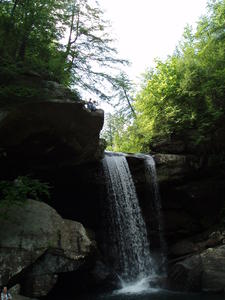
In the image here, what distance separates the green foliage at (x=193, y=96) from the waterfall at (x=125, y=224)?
3.65 metres

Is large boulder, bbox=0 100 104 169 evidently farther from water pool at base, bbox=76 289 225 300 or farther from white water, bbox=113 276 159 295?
white water, bbox=113 276 159 295

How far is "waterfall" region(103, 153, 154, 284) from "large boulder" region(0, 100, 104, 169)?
236 centimetres

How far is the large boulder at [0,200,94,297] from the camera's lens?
24.8 feet

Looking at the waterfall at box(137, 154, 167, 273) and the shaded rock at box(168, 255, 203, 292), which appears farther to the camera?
the waterfall at box(137, 154, 167, 273)

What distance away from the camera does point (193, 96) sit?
16.4m

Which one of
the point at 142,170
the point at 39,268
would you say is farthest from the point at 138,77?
the point at 39,268

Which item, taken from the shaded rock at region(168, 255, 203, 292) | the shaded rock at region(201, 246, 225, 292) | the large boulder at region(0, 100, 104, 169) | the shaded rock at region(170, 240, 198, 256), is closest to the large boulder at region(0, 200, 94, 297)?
the large boulder at region(0, 100, 104, 169)

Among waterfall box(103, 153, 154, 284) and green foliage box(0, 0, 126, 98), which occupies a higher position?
green foliage box(0, 0, 126, 98)

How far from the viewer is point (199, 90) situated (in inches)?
647

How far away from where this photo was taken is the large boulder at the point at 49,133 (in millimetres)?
9258

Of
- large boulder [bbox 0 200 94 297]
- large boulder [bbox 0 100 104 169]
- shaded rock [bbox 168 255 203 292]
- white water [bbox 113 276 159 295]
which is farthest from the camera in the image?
white water [bbox 113 276 159 295]

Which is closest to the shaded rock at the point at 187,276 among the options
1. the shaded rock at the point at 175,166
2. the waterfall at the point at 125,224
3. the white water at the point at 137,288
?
the white water at the point at 137,288

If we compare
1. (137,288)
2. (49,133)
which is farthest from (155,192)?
(49,133)

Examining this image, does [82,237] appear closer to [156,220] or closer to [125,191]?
[125,191]
